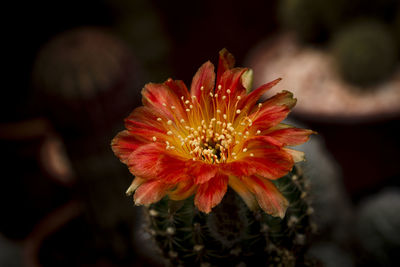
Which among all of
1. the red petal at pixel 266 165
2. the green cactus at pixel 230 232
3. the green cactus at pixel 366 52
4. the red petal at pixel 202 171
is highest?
the red petal at pixel 202 171

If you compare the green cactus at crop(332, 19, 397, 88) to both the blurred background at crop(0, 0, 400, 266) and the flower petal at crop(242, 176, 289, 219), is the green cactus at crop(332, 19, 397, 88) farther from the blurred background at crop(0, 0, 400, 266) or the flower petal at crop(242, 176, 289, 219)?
the flower petal at crop(242, 176, 289, 219)

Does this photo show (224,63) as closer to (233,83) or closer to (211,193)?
(233,83)

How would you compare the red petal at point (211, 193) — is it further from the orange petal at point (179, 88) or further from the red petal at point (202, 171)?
the orange petal at point (179, 88)

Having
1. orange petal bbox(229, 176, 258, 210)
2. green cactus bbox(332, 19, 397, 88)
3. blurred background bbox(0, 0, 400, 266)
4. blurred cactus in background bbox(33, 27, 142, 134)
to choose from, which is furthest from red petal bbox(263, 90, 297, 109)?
green cactus bbox(332, 19, 397, 88)

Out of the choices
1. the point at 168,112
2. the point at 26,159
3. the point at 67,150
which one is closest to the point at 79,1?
the point at 26,159

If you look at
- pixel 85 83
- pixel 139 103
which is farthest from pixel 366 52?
pixel 85 83

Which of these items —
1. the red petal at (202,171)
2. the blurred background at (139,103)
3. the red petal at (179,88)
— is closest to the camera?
the red petal at (202,171)

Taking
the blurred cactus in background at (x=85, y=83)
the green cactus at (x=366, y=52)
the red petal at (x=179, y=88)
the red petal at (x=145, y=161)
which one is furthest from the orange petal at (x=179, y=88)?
the green cactus at (x=366, y=52)
